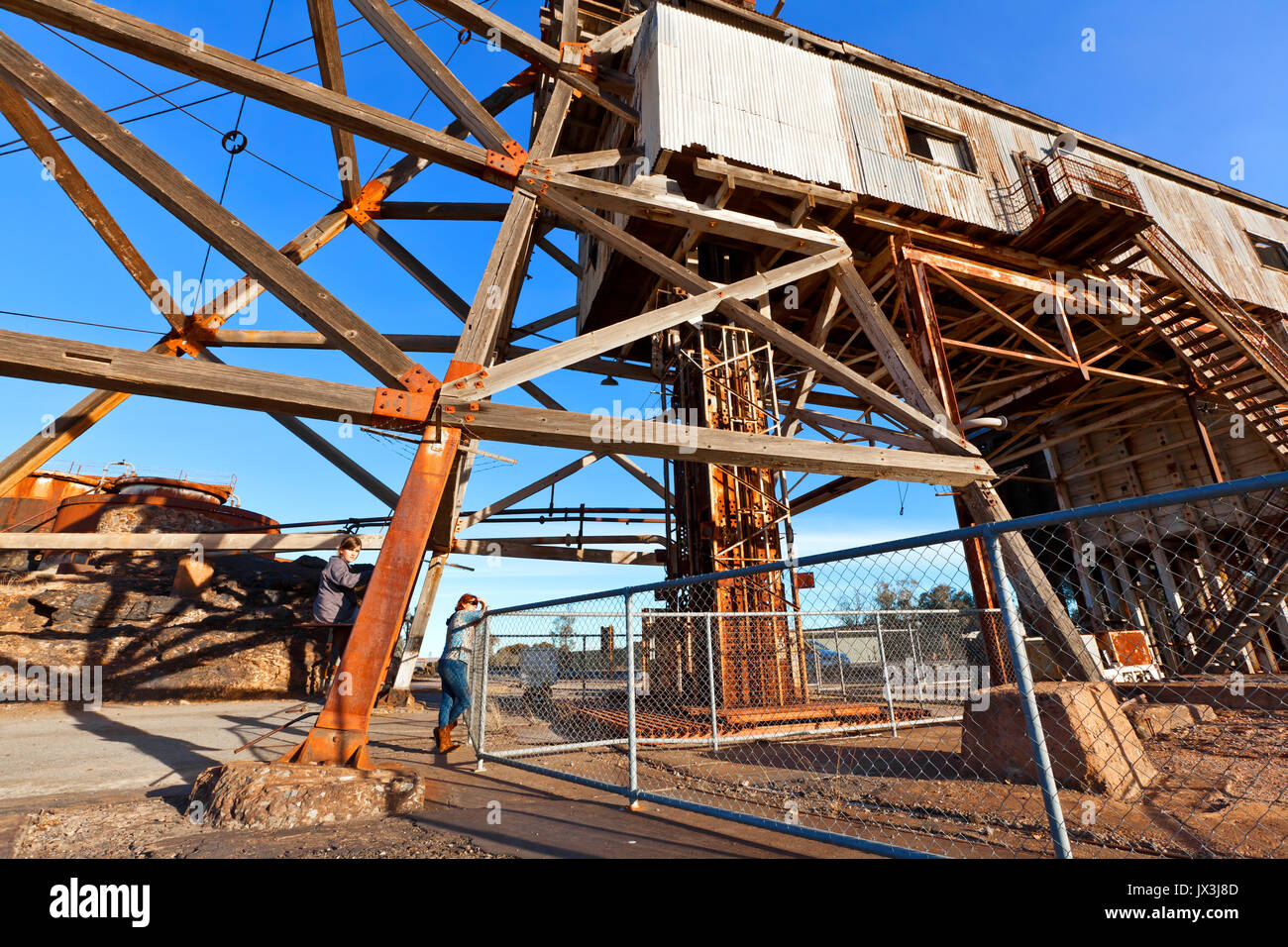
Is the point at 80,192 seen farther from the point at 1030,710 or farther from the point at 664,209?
the point at 1030,710

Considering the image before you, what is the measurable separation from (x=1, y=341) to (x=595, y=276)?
29.6ft

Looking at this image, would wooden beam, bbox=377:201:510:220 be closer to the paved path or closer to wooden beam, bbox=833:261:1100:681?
wooden beam, bbox=833:261:1100:681

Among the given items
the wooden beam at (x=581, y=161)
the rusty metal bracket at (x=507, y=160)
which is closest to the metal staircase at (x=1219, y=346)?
the wooden beam at (x=581, y=161)

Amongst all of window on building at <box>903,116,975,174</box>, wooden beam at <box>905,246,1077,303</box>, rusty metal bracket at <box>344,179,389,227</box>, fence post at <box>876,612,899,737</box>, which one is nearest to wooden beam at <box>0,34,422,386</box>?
rusty metal bracket at <box>344,179,389,227</box>

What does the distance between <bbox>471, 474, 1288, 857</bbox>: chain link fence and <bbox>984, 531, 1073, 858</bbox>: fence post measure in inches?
0.4

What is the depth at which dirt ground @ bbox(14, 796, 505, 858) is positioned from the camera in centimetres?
299

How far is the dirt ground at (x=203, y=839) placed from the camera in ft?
9.80

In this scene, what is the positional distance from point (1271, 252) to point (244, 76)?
23.2 meters

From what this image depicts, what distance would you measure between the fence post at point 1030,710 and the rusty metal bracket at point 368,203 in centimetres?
999

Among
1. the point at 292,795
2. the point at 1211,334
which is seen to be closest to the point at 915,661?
the point at 292,795

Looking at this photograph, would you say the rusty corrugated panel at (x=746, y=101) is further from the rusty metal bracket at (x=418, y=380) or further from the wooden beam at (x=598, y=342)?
the rusty metal bracket at (x=418, y=380)

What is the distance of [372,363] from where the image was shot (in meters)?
4.76

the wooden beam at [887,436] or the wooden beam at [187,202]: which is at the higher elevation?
the wooden beam at [187,202]

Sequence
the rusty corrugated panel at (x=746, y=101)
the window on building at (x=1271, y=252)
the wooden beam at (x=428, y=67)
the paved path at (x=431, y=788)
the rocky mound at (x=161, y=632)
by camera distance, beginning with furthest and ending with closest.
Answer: the window on building at (x=1271, y=252)
the rocky mound at (x=161, y=632)
the rusty corrugated panel at (x=746, y=101)
the wooden beam at (x=428, y=67)
the paved path at (x=431, y=788)
